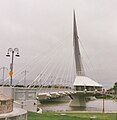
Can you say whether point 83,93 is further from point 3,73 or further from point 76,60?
point 3,73

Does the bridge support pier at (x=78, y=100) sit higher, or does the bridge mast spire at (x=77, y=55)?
the bridge mast spire at (x=77, y=55)

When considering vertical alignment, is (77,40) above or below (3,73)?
above

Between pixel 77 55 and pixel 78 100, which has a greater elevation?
pixel 77 55

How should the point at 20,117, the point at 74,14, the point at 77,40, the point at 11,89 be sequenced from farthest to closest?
1. the point at 74,14
2. the point at 77,40
3. the point at 11,89
4. the point at 20,117

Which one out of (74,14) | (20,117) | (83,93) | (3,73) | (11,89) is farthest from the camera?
(74,14)

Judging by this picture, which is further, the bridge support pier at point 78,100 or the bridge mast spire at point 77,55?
the bridge mast spire at point 77,55

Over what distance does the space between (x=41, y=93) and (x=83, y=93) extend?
37.9ft

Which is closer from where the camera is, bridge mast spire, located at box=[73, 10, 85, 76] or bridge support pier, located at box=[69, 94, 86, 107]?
bridge support pier, located at box=[69, 94, 86, 107]

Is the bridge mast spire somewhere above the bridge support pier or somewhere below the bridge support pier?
above

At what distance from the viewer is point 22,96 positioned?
2569 cm

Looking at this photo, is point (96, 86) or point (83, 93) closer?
point (83, 93)

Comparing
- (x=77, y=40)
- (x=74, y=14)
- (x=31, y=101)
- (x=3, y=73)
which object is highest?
(x=74, y=14)

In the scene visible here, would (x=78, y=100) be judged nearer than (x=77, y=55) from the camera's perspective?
Yes

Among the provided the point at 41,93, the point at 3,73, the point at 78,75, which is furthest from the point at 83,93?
the point at 3,73
